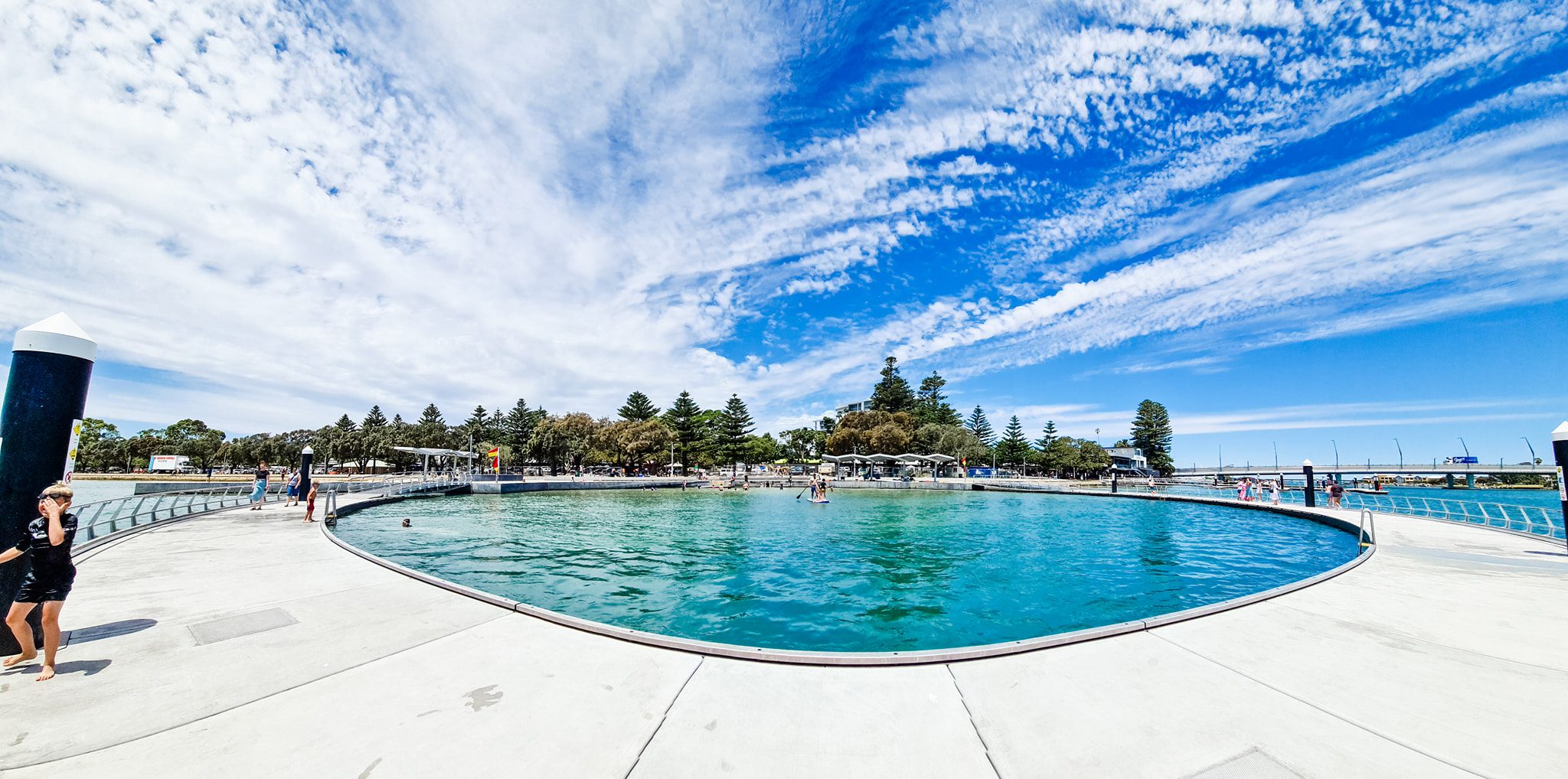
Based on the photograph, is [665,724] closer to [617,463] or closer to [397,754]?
[397,754]

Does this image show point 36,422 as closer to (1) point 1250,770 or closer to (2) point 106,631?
(2) point 106,631

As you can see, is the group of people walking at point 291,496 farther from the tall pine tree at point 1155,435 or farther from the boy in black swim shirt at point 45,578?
the tall pine tree at point 1155,435

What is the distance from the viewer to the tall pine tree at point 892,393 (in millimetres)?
89375

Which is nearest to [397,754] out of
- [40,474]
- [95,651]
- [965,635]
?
[95,651]

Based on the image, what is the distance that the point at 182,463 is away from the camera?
73.6m

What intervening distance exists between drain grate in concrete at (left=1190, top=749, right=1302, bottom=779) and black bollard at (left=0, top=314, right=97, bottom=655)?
27.6 feet

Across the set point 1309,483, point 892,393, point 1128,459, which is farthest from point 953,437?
point 1309,483

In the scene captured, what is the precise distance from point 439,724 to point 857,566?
36.8 feet

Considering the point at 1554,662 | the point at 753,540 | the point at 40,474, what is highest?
the point at 40,474

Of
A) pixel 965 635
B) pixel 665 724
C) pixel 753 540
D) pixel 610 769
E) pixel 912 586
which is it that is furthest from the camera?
pixel 753 540

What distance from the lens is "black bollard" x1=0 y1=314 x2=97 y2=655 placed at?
4559mm

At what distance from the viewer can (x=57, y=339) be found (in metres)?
4.87

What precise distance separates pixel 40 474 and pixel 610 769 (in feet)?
19.5

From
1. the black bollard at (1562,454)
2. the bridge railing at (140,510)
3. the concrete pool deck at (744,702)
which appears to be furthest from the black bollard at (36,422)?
the black bollard at (1562,454)
